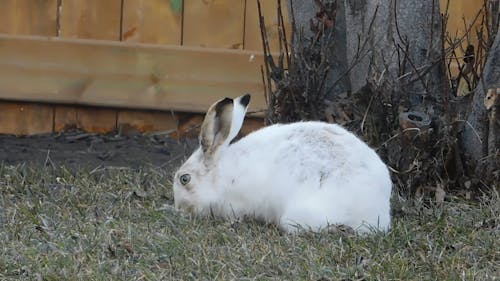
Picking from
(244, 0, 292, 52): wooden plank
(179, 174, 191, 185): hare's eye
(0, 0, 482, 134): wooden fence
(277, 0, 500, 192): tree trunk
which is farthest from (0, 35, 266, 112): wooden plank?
(179, 174, 191, 185): hare's eye

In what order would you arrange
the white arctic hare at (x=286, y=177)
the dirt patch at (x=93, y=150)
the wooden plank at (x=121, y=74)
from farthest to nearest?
the wooden plank at (x=121, y=74)
the dirt patch at (x=93, y=150)
the white arctic hare at (x=286, y=177)

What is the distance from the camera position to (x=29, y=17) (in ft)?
24.4

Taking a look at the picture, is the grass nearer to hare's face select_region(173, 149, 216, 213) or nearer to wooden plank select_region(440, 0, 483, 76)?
hare's face select_region(173, 149, 216, 213)

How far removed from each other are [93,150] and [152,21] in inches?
37.0

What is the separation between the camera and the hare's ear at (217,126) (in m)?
5.41

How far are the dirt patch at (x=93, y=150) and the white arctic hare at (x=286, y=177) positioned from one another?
1.21 metres

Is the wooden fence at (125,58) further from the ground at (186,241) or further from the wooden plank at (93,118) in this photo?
the ground at (186,241)

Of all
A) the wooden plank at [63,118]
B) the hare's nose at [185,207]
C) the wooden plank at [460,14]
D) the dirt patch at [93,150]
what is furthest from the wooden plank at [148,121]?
the hare's nose at [185,207]

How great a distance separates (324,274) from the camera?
433cm

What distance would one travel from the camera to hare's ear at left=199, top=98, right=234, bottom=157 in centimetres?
541

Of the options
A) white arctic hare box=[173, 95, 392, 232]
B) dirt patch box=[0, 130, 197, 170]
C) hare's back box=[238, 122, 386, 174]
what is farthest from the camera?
dirt patch box=[0, 130, 197, 170]

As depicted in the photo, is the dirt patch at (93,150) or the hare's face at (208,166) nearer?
the hare's face at (208,166)

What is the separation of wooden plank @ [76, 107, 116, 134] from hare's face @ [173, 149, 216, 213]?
2.05 meters

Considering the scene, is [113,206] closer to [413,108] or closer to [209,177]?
[209,177]
